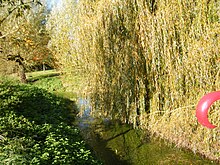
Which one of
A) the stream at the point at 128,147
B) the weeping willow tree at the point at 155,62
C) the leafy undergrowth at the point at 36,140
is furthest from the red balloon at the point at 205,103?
the stream at the point at 128,147

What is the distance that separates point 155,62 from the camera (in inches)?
331

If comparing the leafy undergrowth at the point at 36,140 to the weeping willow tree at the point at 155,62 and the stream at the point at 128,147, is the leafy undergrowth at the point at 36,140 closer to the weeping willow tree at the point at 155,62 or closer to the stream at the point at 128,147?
the stream at the point at 128,147

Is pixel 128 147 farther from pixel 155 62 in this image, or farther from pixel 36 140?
pixel 36 140

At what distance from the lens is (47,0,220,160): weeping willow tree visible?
7.12 metres

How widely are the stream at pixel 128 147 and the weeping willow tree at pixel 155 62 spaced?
392mm

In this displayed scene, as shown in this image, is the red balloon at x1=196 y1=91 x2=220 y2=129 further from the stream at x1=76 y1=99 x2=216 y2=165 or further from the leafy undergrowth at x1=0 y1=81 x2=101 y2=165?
the stream at x1=76 y1=99 x2=216 y2=165

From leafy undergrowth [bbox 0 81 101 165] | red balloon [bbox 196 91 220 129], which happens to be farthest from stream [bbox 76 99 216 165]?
red balloon [bbox 196 91 220 129]

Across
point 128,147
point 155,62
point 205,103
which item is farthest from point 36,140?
point 205,103

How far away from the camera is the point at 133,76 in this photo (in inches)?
364

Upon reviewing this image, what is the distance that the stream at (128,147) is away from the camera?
303 inches

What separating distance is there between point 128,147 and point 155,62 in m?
2.87

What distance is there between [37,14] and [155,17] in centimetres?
1745

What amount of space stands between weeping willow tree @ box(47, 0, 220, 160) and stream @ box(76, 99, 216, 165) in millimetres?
392

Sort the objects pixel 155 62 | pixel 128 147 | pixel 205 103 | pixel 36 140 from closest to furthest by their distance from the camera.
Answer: pixel 205 103
pixel 36 140
pixel 155 62
pixel 128 147
